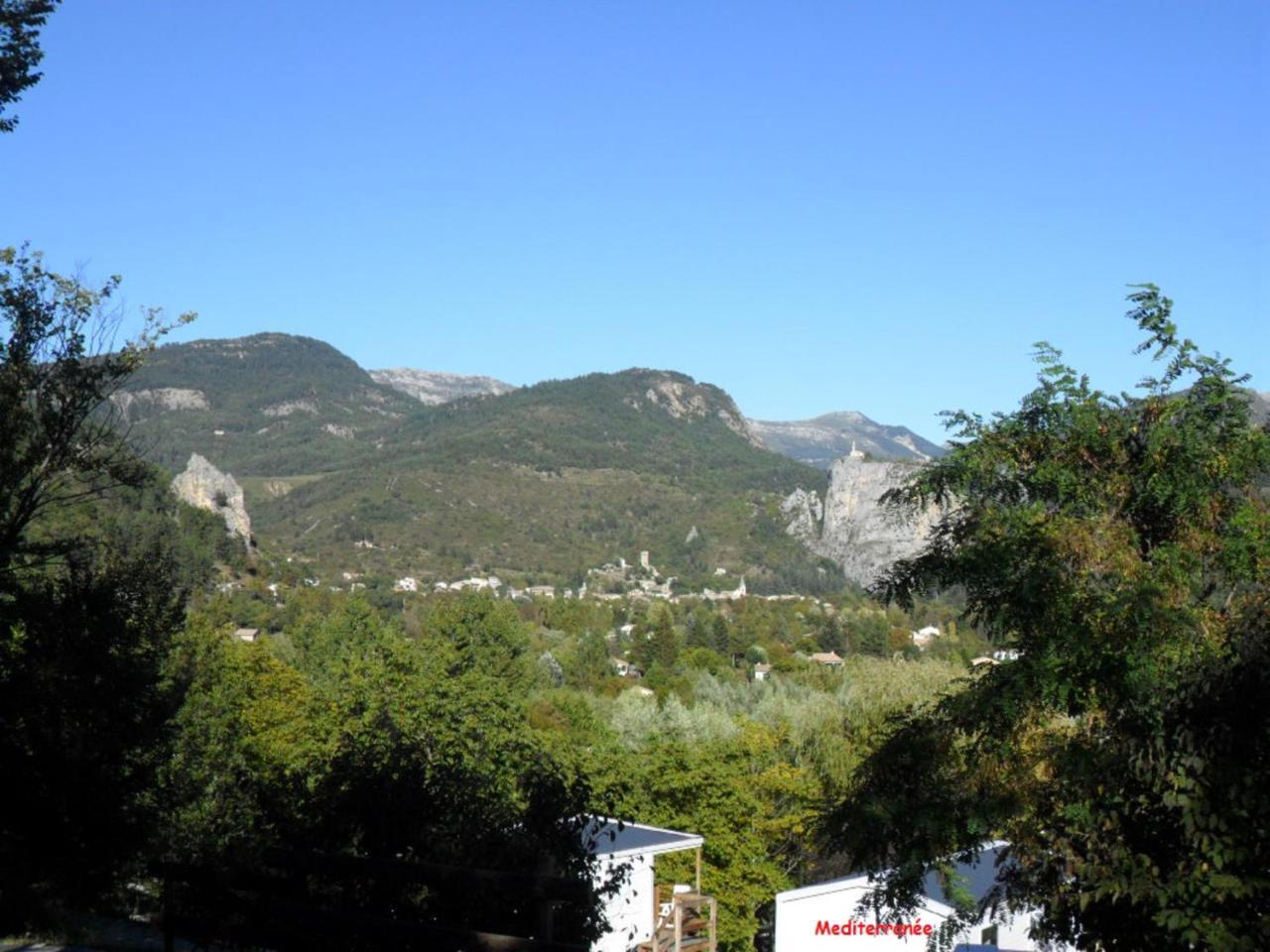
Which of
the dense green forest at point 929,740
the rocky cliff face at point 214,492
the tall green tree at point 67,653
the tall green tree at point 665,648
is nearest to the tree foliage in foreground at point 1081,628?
the dense green forest at point 929,740

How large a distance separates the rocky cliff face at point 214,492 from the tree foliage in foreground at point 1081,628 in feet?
387

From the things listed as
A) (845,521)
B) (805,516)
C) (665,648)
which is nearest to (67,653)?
(665,648)

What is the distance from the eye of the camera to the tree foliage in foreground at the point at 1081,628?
5.77 m

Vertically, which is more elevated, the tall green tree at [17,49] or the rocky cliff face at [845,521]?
the rocky cliff face at [845,521]

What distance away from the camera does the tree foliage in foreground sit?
577cm

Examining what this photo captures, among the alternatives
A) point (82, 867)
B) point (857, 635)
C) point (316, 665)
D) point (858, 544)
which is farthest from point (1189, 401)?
point (858, 544)

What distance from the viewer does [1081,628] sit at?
25.8ft

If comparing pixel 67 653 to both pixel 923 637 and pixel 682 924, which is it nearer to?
pixel 682 924

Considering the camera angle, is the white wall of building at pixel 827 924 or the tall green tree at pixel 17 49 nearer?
the tall green tree at pixel 17 49

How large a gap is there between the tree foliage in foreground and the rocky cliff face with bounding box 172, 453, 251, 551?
118m

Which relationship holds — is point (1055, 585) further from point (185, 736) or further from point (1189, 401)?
point (185, 736)

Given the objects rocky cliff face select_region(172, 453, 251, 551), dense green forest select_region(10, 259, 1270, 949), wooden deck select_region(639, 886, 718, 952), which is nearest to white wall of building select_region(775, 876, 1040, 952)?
wooden deck select_region(639, 886, 718, 952)

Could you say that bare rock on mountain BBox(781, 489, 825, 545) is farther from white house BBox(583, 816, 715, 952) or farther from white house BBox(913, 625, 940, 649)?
white house BBox(583, 816, 715, 952)

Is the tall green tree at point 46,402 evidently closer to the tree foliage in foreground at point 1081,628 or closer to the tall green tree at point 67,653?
the tall green tree at point 67,653
